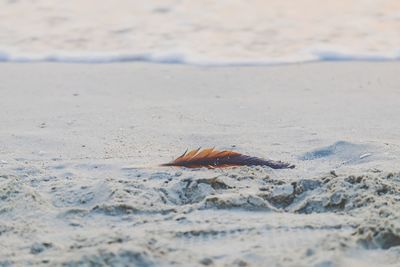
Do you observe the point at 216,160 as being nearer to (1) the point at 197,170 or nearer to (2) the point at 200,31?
(1) the point at 197,170

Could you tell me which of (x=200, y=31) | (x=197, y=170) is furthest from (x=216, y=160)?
(x=200, y=31)

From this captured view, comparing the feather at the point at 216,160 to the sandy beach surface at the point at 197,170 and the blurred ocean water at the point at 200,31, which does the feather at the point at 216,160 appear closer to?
the sandy beach surface at the point at 197,170

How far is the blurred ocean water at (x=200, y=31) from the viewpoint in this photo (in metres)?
4.49

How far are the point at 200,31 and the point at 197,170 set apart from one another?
2605 mm

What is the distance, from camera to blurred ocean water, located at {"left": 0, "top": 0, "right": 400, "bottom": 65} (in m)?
4.49

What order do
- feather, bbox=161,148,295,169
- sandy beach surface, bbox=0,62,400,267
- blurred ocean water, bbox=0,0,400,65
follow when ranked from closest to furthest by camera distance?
sandy beach surface, bbox=0,62,400,267, feather, bbox=161,148,295,169, blurred ocean water, bbox=0,0,400,65

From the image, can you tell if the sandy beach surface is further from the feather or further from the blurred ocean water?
the blurred ocean water

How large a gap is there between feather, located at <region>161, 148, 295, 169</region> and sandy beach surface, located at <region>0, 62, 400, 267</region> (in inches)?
2.3

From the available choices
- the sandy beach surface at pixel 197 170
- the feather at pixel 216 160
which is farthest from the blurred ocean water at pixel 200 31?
the feather at pixel 216 160

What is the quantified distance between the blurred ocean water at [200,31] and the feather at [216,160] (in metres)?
1.78

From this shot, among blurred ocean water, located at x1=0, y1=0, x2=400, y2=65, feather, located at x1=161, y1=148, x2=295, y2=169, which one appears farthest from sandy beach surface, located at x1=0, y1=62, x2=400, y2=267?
blurred ocean water, located at x1=0, y1=0, x2=400, y2=65

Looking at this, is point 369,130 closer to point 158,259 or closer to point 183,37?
point 158,259

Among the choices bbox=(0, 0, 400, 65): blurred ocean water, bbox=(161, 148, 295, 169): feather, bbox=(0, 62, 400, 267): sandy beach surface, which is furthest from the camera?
bbox=(0, 0, 400, 65): blurred ocean water

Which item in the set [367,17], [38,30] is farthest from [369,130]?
[38,30]
